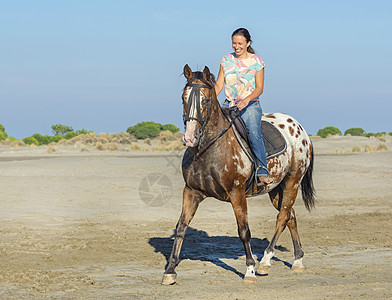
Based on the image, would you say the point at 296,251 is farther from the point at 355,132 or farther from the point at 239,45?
the point at 355,132

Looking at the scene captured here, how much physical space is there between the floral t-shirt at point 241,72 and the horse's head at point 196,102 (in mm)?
560

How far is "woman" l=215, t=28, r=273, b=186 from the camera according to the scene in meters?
7.88

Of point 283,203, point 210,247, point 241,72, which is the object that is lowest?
point 210,247

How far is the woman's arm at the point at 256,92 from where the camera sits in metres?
7.73

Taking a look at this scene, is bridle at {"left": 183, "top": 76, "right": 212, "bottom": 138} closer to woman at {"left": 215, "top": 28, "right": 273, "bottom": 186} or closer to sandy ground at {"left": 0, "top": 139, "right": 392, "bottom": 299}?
woman at {"left": 215, "top": 28, "right": 273, "bottom": 186}

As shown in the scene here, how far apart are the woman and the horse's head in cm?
57

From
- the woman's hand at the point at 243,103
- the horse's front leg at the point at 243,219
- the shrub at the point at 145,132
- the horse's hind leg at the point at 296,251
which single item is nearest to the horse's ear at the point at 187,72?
the woman's hand at the point at 243,103

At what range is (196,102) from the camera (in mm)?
7105

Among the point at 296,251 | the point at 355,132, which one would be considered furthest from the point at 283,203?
the point at 355,132

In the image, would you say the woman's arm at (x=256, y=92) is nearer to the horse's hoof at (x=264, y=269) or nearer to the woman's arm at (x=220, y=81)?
the woman's arm at (x=220, y=81)

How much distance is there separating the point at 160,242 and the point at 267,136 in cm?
A: 349

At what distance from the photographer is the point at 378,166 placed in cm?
2656

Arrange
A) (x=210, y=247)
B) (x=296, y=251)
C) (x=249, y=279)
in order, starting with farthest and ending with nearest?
1. (x=210, y=247)
2. (x=296, y=251)
3. (x=249, y=279)

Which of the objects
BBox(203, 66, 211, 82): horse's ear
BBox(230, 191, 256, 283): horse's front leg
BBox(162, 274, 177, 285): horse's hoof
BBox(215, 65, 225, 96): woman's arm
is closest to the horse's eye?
BBox(203, 66, 211, 82): horse's ear
